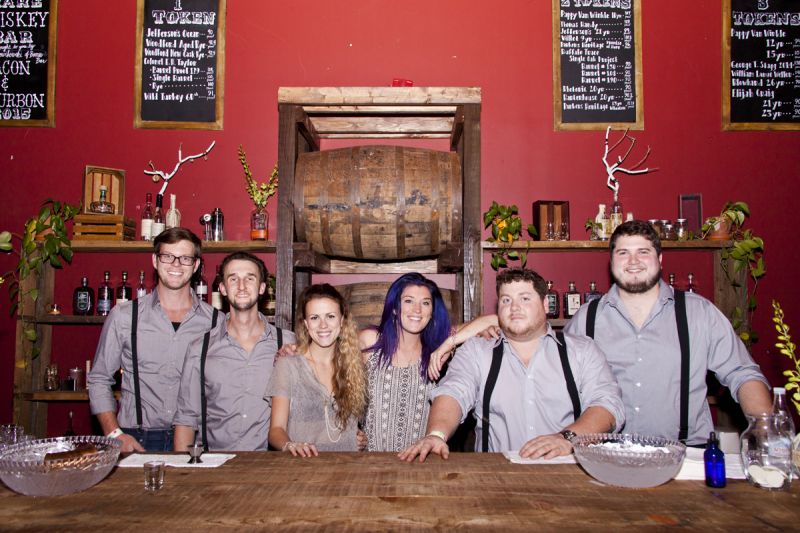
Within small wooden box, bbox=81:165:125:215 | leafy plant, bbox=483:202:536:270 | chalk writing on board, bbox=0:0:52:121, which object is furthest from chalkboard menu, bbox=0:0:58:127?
leafy plant, bbox=483:202:536:270

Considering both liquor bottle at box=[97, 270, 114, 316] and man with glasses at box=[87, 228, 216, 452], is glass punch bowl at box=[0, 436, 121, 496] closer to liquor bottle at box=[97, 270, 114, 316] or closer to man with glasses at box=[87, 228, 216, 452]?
man with glasses at box=[87, 228, 216, 452]

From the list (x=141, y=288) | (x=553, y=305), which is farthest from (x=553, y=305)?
(x=141, y=288)

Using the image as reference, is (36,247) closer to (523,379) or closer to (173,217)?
(173,217)

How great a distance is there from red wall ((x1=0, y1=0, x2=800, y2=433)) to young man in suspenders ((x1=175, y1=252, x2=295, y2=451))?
1.57m

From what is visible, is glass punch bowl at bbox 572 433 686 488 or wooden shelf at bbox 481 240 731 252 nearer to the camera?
glass punch bowl at bbox 572 433 686 488

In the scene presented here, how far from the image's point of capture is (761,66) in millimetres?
4238

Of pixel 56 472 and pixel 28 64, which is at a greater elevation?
pixel 28 64

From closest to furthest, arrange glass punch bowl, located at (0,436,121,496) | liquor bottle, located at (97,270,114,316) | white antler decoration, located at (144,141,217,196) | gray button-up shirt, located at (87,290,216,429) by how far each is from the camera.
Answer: glass punch bowl, located at (0,436,121,496) < gray button-up shirt, located at (87,290,216,429) < liquor bottle, located at (97,270,114,316) < white antler decoration, located at (144,141,217,196)

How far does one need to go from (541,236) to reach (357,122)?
54.3 inches

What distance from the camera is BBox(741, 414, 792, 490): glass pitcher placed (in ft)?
4.91

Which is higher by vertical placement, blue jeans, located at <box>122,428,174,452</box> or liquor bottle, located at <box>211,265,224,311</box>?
liquor bottle, located at <box>211,265,224,311</box>

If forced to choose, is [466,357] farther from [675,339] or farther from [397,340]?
[675,339]

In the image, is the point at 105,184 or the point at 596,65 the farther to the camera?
the point at 596,65

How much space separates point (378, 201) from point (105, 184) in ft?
6.43
